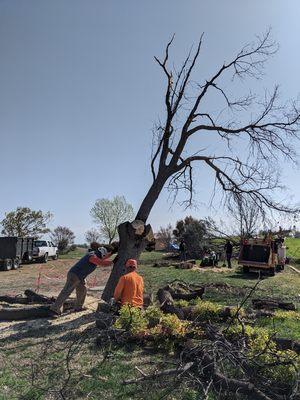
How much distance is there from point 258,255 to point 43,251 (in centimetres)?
1941

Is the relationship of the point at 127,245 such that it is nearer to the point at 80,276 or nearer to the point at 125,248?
the point at 125,248

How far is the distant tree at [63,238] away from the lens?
56.9 m

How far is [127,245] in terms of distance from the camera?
12.2m

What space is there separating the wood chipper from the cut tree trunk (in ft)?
51.5

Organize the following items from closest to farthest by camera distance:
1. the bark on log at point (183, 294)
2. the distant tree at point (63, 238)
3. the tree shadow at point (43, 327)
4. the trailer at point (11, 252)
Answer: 1. the tree shadow at point (43, 327)
2. the bark on log at point (183, 294)
3. the trailer at point (11, 252)
4. the distant tree at point (63, 238)

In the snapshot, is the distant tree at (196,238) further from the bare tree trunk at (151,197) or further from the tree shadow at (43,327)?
the tree shadow at (43,327)

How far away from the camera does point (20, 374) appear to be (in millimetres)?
7059

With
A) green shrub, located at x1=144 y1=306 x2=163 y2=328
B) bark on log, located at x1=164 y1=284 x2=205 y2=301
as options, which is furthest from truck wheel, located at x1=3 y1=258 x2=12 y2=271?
green shrub, located at x1=144 y1=306 x2=163 y2=328

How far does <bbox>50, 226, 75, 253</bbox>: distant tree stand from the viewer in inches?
2240

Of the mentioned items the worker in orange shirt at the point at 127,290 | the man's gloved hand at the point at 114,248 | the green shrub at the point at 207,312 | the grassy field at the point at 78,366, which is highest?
the man's gloved hand at the point at 114,248

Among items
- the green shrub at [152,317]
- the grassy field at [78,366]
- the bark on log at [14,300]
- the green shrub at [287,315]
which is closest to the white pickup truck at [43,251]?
the bark on log at [14,300]

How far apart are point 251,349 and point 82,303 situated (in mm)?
5723

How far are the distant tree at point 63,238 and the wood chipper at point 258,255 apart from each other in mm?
32611

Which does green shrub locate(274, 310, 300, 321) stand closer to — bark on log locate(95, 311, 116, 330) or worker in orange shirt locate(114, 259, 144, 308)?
worker in orange shirt locate(114, 259, 144, 308)
